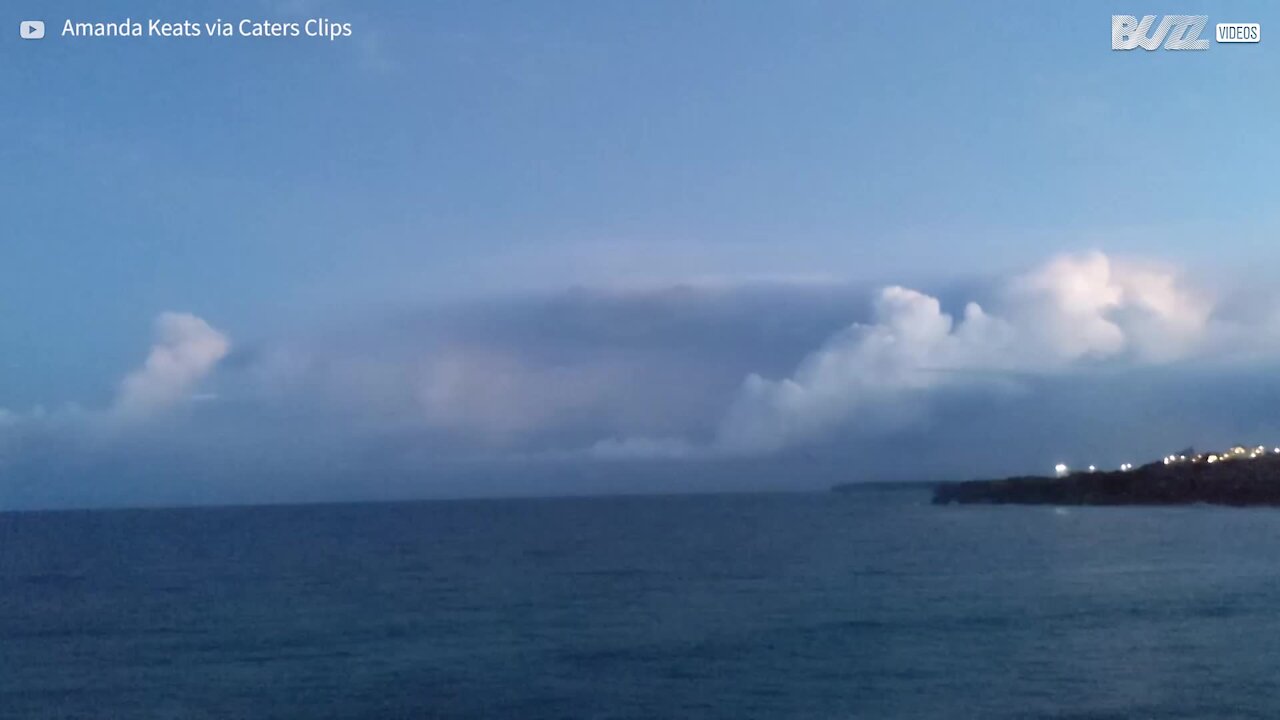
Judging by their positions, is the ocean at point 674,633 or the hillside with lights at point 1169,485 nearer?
the ocean at point 674,633

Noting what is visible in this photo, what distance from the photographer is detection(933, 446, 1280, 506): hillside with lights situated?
4144 inches

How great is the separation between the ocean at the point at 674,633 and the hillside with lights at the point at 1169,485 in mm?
38147

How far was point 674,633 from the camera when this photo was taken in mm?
32562

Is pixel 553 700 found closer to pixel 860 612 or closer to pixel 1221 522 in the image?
pixel 860 612

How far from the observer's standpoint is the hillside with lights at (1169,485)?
105250 mm

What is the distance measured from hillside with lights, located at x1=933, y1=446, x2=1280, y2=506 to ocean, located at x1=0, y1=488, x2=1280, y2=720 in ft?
125

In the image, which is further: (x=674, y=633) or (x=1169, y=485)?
(x=1169, y=485)

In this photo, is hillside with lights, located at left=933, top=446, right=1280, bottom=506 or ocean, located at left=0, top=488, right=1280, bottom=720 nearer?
ocean, located at left=0, top=488, right=1280, bottom=720

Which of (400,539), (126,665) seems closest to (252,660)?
(126,665)

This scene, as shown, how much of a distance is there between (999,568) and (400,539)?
184ft

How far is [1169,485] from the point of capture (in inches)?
4532

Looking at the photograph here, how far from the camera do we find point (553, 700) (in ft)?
75.3

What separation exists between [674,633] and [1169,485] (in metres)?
98.1

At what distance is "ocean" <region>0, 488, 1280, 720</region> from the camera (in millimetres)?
22766
